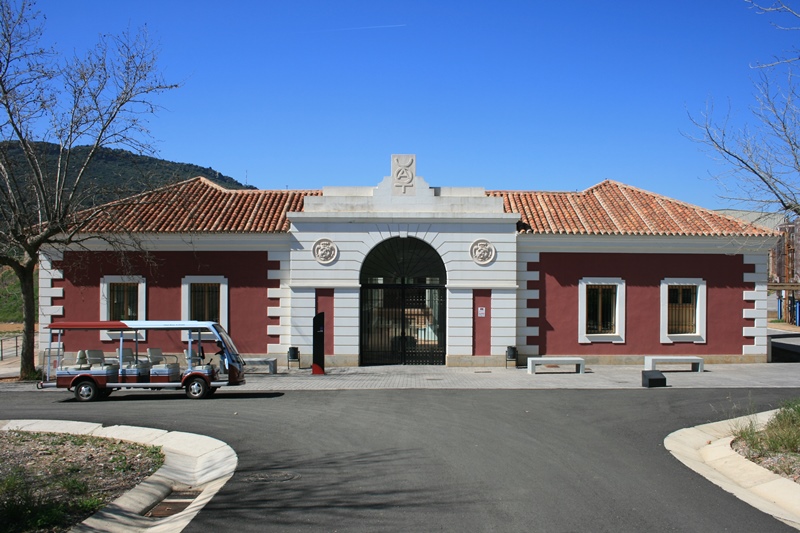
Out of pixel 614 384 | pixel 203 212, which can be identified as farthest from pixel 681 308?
pixel 203 212

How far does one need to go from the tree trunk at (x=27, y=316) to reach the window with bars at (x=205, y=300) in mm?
4609

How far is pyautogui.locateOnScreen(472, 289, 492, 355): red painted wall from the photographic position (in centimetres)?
2214

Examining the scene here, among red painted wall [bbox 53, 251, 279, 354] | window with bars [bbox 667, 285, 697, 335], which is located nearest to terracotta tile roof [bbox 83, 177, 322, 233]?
red painted wall [bbox 53, 251, 279, 354]

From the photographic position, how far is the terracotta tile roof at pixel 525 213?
73.3ft

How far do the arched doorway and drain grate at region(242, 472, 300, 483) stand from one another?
44.2 feet

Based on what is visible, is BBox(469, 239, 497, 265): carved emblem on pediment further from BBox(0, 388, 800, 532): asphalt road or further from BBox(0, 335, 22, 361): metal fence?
BBox(0, 335, 22, 361): metal fence

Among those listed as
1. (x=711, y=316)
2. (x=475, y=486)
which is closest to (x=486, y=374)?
(x=711, y=316)

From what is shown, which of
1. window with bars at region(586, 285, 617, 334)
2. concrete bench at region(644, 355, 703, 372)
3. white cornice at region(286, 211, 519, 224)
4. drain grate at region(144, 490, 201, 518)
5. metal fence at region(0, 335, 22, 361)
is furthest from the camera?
metal fence at region(0, 335, 22, 361)

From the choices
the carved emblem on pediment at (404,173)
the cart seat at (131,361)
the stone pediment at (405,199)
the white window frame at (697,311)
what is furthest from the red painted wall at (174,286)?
the white window frame at (697,311)

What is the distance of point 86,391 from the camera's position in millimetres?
16141

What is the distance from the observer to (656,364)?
2167cm

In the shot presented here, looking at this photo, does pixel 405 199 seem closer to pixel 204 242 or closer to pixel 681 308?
pixel 204 242

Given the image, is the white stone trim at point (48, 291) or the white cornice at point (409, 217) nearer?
the white cornice at point (409, 217)

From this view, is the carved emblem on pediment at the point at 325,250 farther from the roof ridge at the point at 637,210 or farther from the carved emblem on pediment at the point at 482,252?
the roof ridge at the point at 637,210
